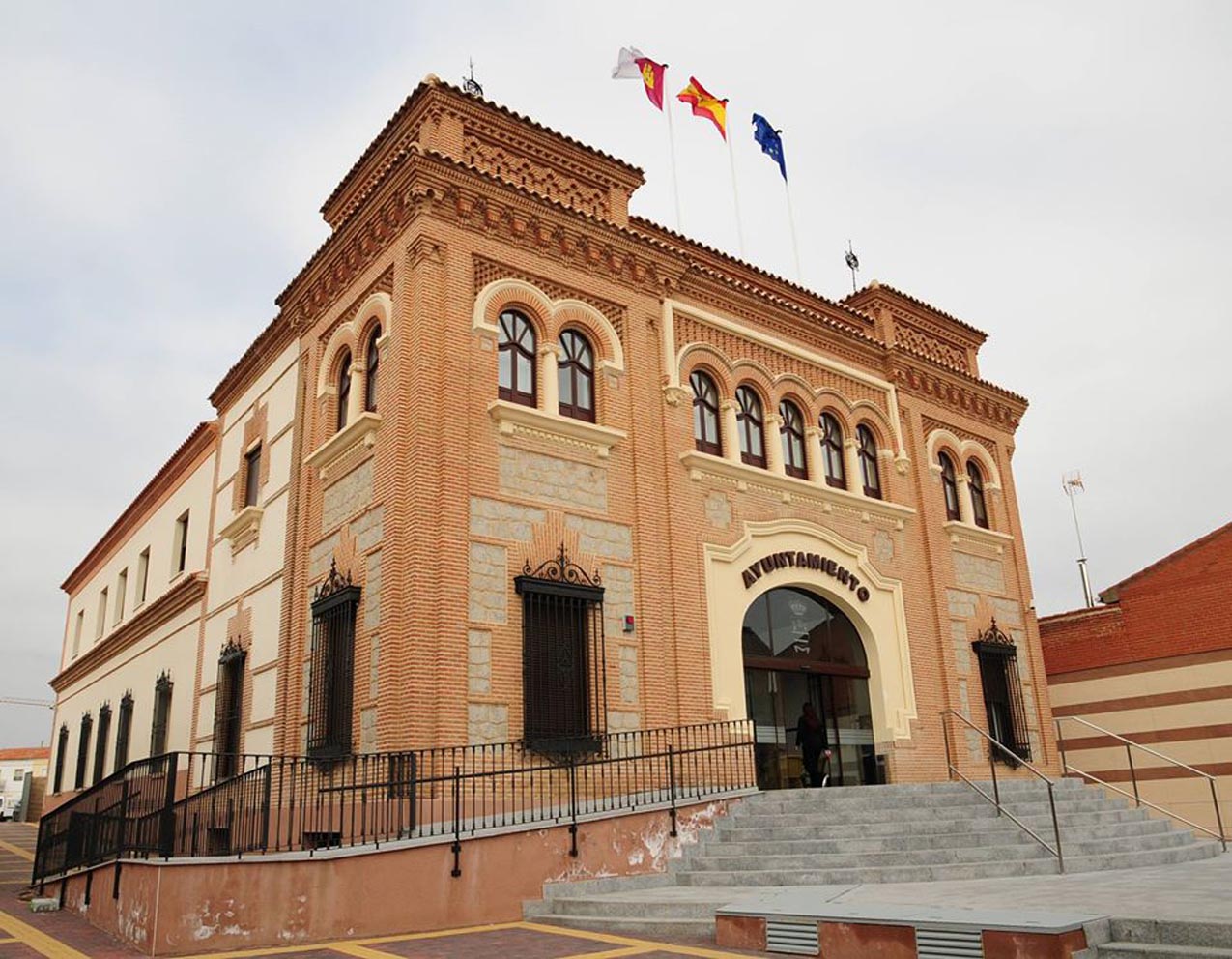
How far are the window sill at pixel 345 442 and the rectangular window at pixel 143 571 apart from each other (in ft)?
35.8

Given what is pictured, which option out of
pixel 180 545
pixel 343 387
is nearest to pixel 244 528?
pixel 343 387

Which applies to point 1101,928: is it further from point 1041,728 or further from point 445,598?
point 1041,728

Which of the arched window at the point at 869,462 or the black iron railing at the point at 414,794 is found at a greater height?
the arched window at the point at 869,462

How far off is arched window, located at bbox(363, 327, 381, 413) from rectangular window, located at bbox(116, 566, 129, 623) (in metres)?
14.4

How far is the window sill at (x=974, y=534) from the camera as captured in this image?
18.8m

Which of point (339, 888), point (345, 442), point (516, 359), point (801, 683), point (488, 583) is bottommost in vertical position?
point (339, 888)

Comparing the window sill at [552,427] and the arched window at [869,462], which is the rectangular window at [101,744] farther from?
the arched window at [869,462]

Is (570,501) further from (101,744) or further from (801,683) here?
(101,744)

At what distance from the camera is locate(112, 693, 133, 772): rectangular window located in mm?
22016

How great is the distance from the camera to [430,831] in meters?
10.3

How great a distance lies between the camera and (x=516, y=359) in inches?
550

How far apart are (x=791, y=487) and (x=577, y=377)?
13.2 feet

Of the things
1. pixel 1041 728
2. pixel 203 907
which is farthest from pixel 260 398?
pixel 1041 728

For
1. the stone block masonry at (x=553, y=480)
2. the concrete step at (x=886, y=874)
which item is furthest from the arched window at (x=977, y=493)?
the concrete step at (x=886, y=874)
